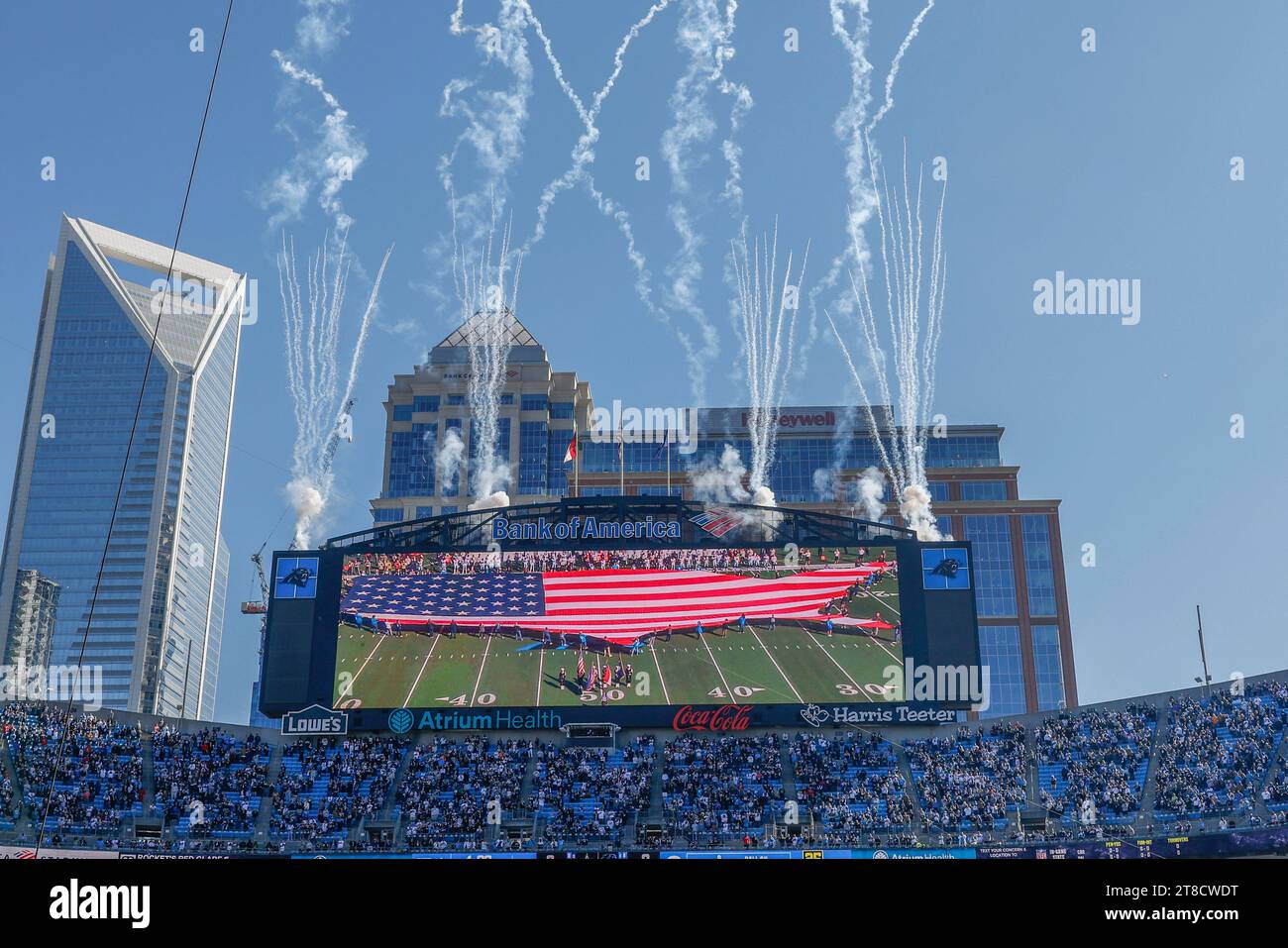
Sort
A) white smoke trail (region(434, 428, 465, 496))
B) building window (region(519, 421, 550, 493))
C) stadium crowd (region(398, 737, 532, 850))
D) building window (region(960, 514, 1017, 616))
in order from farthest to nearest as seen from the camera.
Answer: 1. building window (region(519, 421, 550, 493))
2. white smoke trail (region(434, 428, 465, 496))
3. building window (region(960, 514, 1017, 616))
4. stadium crowd (region(398, 737, 532, 850))

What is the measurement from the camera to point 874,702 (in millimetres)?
58969

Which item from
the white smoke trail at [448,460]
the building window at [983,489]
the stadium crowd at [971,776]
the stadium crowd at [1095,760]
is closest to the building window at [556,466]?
the white smoke trail at [448,460]

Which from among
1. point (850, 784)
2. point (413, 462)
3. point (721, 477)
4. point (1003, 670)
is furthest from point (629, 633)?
point (413, 462)

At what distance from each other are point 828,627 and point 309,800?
26.2 metres

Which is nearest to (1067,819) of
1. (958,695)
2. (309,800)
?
(958,695)

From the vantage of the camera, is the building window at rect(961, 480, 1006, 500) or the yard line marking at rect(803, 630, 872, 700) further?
the building window at rect(961, 480, 1006, 500)

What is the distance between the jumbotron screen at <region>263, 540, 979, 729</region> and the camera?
59562 mm

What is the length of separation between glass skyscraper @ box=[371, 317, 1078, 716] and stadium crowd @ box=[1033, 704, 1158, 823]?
55.6 m

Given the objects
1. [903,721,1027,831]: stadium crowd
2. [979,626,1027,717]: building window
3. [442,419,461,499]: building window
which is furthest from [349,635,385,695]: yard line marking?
[442,419,461,499]: building window

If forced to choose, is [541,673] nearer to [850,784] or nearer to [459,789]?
[459,789]

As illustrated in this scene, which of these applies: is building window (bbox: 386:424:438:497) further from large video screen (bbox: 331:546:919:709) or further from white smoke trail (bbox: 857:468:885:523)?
large video screen (bbox: 331:546:919:709)
